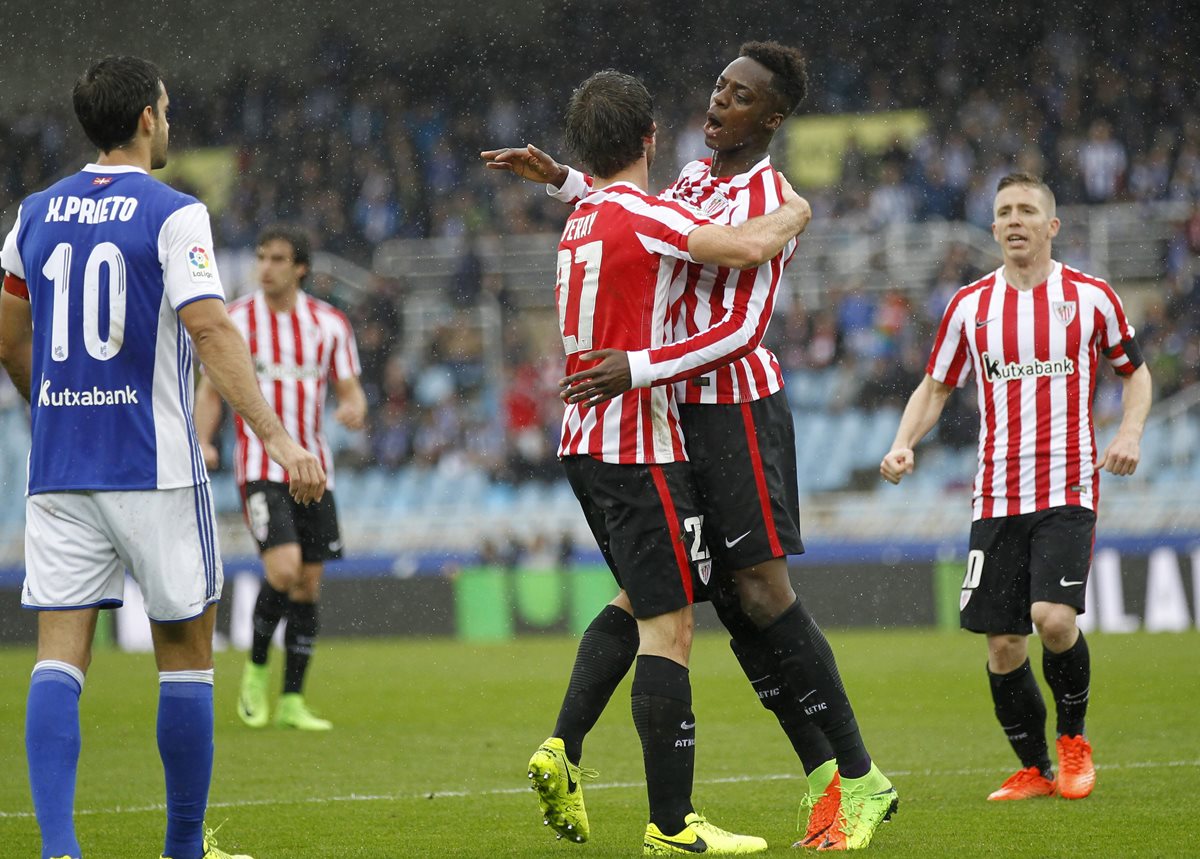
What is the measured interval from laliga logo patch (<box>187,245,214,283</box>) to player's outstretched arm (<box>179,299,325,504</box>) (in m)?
0.06

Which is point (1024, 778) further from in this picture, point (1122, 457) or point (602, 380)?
point (602, 380)

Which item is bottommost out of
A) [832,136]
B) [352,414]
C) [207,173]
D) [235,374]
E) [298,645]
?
[298,645]

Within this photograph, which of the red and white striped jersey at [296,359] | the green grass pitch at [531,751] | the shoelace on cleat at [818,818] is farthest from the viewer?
the red and white striped jersey at [296,359]

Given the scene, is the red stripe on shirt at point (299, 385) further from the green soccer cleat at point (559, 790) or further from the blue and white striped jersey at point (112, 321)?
the blue and white striped jersey at point (112, 321)

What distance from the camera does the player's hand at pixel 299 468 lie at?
12.2 ft

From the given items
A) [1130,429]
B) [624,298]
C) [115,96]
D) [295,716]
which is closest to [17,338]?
[115,96]

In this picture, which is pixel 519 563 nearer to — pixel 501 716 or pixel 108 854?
pixel 501 716

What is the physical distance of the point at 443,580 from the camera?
1459 centimetres

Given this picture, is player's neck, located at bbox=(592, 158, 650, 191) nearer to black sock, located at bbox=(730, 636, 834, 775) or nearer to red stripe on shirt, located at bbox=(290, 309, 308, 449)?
black sock, located at bbox=(730, 636, 834, 775)

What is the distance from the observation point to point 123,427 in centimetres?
386

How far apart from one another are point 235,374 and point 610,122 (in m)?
1.20

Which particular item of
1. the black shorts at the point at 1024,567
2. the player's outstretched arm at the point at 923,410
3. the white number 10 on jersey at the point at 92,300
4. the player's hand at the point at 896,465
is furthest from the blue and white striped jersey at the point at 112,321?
the black shorts at the point at 1024,567

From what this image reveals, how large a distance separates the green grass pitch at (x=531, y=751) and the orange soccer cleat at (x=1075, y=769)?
10 cm

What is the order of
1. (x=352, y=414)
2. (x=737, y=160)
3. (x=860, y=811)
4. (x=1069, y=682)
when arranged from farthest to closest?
1. (x=352, y=414)
2. (x=1069, y=682)
3. (x=737, y=160)
4. (x=860, y=811)
